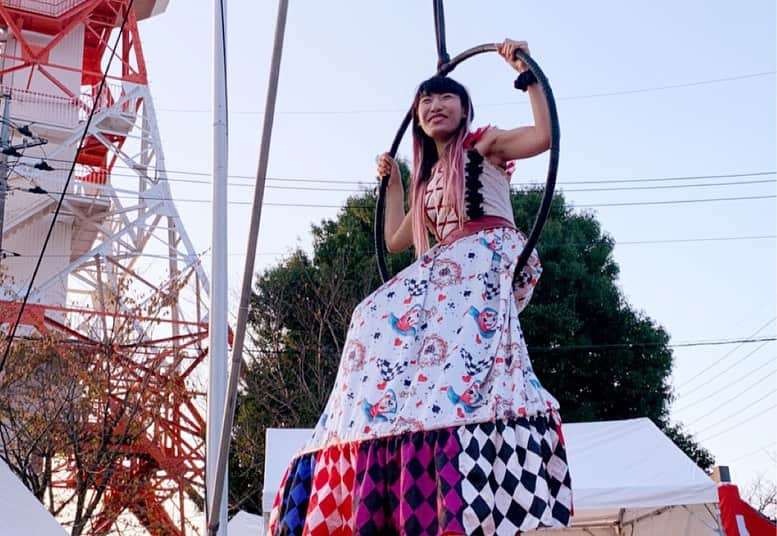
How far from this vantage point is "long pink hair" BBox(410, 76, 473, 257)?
2.48 meters

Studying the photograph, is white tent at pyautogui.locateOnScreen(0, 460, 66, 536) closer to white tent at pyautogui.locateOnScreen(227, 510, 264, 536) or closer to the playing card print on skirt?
the playing card print on skirt

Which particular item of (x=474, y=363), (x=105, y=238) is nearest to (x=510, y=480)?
(x=474, y=363)

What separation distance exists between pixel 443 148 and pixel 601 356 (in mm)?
14662

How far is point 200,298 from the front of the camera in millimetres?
18172

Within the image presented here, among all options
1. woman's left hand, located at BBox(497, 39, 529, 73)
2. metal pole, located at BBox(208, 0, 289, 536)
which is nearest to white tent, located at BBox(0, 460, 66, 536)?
metal pole, located at BBox(208, 0, 289, 536)

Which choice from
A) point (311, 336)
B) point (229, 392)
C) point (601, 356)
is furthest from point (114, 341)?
point (229, 392)

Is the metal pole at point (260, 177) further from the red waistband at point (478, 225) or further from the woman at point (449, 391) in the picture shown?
the red waistband at point (478, 225)

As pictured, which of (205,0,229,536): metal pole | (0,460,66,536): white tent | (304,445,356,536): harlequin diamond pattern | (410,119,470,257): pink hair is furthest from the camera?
(0,460,66,536): white tent

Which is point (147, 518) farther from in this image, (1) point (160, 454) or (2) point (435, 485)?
(2) point (435, 485)

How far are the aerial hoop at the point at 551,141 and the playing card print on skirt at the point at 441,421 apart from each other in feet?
0.36

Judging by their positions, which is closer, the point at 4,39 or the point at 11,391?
the point at 11,391

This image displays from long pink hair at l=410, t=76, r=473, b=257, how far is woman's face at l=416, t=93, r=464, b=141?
0.05ft

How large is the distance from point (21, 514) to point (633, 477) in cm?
446

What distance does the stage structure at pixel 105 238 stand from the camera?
14.1 metres
